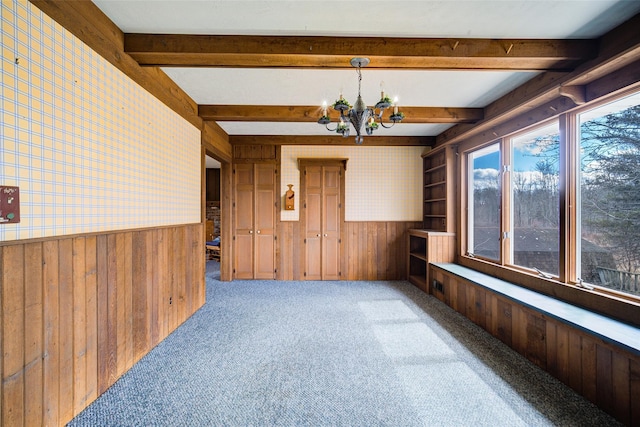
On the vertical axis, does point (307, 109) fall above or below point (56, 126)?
above

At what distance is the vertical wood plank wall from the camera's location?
161cm

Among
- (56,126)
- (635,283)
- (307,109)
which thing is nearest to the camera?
(56,126)

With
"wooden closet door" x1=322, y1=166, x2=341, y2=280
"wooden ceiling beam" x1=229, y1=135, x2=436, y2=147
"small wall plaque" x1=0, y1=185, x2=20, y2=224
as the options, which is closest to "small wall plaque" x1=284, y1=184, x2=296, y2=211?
"wooden closet door" x1=322, y1=166, x2=341, y2=280

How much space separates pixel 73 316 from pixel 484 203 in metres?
4.59

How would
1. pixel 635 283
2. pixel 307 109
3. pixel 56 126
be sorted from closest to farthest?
pixel 56 126
pixel 635 283
pixel 307 109

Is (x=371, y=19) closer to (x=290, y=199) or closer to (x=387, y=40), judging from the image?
(x=387, y=40)

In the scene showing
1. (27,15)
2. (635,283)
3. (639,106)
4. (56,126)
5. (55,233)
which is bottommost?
(635,283)

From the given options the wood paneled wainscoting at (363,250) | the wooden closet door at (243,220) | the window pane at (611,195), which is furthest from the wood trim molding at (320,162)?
the window pane at (611,195)

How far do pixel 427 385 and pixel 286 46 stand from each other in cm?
288

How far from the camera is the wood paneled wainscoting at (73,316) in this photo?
132cm

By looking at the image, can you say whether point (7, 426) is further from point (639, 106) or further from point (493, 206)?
point (493, 206)

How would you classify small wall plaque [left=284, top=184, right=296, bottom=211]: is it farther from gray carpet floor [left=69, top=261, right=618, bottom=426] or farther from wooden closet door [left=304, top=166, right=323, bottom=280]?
Answer: gray carpet floor [left=69, top=261, right=618, bottom=426]

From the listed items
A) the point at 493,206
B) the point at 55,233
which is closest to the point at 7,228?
the point at 55,233

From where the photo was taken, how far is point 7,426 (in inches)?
50.9
